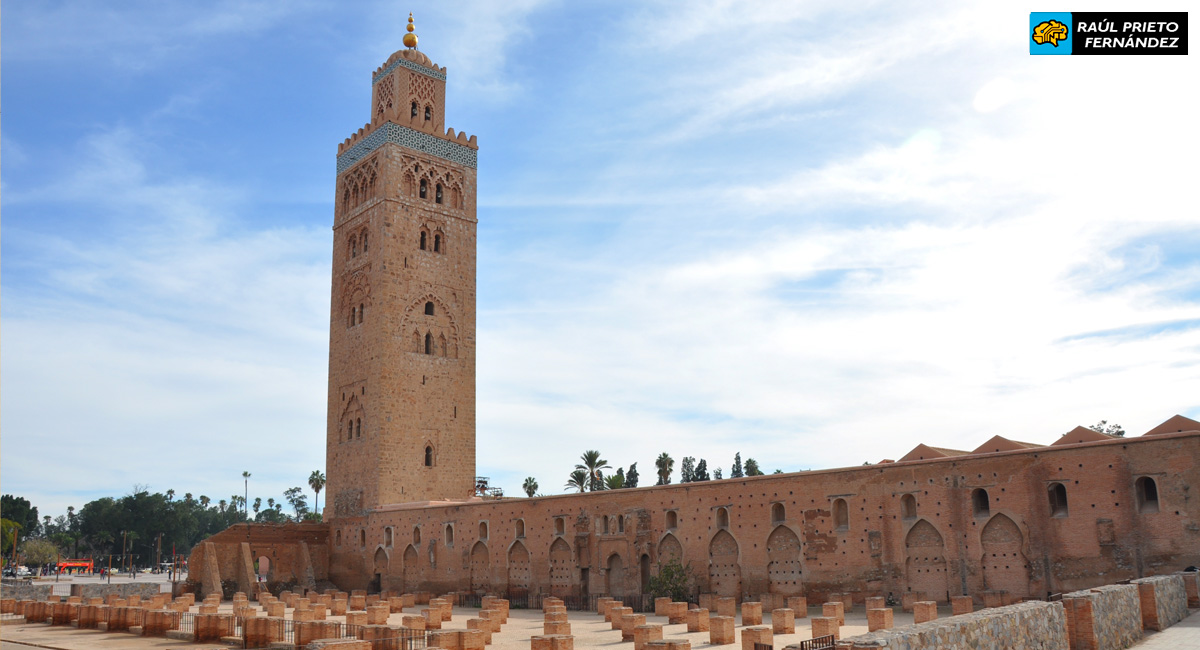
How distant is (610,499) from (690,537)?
3059 millimetres

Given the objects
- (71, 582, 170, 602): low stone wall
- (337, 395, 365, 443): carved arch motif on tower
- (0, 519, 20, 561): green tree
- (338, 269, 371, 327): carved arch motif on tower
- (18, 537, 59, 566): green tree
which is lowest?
(71, 582, 170, 602): low stone wall

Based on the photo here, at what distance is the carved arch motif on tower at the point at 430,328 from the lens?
116ft

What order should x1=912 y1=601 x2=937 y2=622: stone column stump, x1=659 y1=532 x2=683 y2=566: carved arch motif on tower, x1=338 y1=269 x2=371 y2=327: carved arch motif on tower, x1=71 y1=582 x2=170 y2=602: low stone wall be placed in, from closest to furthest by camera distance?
x1=912 y1=601 x2=937 y2=622: stone column stump → x1=659 y1=532 x2=683 y2=566: carved arch motif on tower → x1=71 y1=582 x2=170 y2=602: low stone wall → x1=338 y1=269 x2=371 y2=327: carved arch motif on tower

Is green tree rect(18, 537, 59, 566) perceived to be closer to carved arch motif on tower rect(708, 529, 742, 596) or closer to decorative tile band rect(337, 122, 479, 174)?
decorative tile band rect(337, 122, 479, 174)

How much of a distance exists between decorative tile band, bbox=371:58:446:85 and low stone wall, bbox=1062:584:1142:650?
106 feet

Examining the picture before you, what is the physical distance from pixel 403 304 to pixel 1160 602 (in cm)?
2736

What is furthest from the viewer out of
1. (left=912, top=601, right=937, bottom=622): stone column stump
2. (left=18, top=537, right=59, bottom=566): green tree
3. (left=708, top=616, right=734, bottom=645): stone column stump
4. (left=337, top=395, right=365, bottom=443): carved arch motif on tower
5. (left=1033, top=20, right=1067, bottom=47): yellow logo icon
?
(left=18, top=537, right=59, bottom=566): green tree

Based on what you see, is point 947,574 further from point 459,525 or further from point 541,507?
point 459,525

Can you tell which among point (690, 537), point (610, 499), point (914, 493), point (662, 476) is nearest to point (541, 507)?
point (610, 499)

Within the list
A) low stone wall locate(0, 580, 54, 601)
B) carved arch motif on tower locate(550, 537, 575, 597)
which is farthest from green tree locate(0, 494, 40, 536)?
carved arch motif on tower locate(550, 537, 575, 597)

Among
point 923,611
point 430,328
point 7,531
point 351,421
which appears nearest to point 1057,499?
point 923,611

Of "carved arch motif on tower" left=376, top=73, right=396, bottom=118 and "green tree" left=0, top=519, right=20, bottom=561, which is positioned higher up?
"carved arch motif on tower" left=376, top=73, right=396, bottom=118

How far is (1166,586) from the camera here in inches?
572

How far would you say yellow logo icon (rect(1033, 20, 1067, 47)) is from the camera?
13875 millimetres
